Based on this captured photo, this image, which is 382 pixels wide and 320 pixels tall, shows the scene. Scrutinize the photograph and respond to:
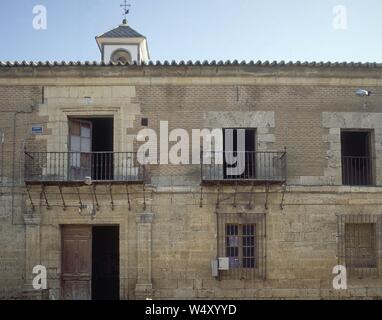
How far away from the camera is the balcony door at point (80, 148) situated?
15.3 metres

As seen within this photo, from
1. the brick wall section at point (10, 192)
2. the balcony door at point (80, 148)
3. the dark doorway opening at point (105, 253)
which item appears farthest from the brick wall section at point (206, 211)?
the dark doorway opening at point (105, 253)

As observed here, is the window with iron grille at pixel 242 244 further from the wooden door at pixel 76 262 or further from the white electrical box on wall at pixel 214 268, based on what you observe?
the wooden door at pixel 76 262

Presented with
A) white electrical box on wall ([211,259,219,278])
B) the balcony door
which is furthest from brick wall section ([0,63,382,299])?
the balcony door

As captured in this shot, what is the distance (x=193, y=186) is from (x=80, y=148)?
327 centimetres

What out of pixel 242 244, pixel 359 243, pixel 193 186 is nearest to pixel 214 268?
pixel 242 244

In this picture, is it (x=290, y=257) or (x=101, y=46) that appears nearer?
(x=290, y=257)

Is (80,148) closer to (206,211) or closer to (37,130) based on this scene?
(37,130)

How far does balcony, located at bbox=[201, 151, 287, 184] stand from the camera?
594 inches

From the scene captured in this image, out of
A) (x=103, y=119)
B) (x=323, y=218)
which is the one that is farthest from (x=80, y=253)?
(x=323, y=218)

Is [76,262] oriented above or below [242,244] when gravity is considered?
below

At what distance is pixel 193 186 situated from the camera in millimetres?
15047

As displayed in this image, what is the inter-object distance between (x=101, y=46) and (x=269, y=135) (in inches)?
707
